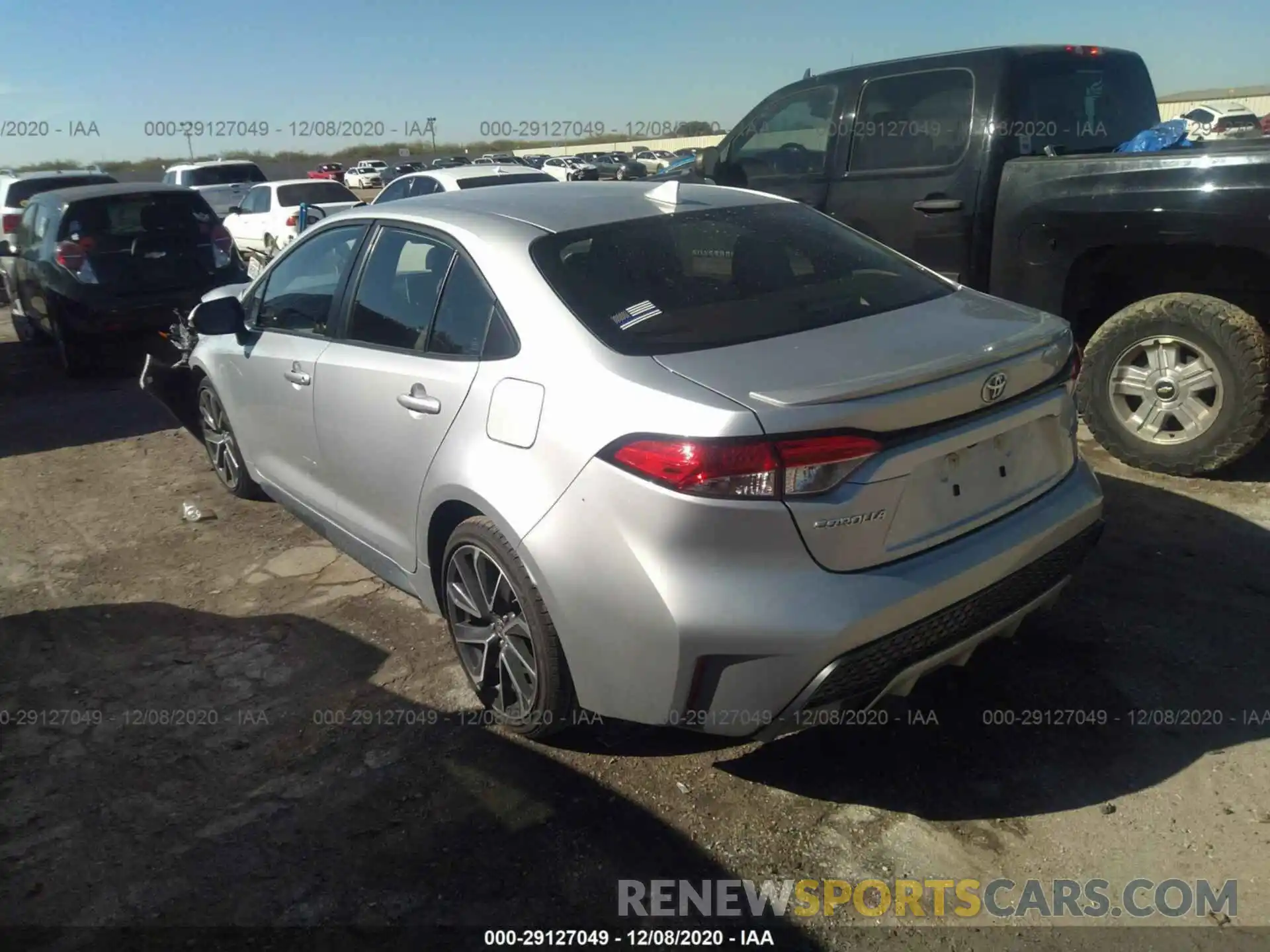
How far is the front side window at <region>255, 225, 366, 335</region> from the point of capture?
3932 mm

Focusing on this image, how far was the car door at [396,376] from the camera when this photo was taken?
10.2 feet

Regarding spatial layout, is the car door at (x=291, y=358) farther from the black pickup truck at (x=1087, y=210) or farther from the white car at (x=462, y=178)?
the white car at (x=462, y=178)

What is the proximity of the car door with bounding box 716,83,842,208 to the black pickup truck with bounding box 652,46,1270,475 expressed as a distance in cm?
2

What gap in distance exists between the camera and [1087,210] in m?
4.76

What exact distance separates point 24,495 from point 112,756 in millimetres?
3430

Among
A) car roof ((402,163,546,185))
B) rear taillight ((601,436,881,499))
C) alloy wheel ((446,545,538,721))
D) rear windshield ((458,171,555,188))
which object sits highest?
car roof ((402,163,546,185))

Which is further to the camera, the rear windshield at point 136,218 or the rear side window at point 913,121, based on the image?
the rear windshield at point 136,218

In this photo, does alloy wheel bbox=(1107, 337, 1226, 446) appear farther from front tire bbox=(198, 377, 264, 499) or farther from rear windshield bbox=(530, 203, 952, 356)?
front tire bbox=(198, 377, 264, 499)

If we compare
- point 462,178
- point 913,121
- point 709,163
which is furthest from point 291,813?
point 462,178

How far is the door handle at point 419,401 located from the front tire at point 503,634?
386 millimetres

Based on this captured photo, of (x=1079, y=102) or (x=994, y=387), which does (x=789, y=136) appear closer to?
(x=1079, y=102)

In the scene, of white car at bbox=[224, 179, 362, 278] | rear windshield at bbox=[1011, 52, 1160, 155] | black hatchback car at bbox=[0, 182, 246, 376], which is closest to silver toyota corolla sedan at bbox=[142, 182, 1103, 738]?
rear windshield at bbox=[1011, 52, 1160, 155]

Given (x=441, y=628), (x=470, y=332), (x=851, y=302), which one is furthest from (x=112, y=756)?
(x=851, y=302)

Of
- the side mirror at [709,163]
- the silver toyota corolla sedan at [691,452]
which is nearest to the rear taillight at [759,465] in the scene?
the silver toyota corolla sedan at [691,452]
